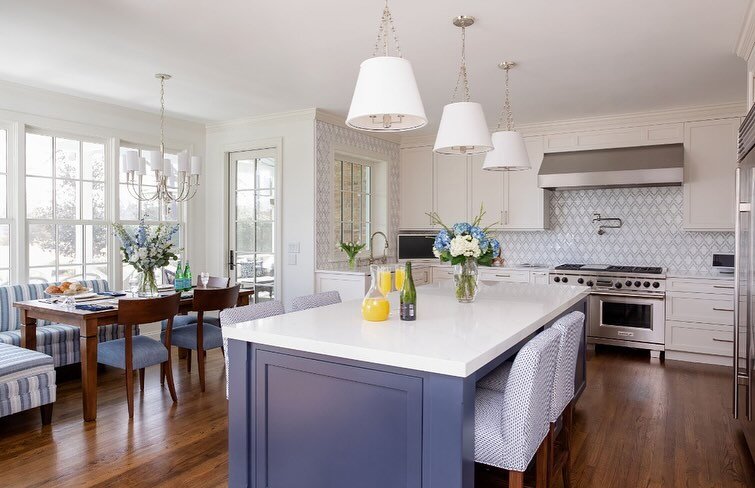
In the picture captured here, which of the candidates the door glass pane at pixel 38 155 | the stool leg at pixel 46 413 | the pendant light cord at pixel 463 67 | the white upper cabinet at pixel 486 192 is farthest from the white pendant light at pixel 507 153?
the door glass pane at pixel 38 155

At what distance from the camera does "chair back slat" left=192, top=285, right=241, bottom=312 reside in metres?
3.96

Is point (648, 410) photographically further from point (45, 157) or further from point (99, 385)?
point (45, 157)

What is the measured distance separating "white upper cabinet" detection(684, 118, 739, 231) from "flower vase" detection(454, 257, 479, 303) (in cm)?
343

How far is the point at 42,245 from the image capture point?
475 centimetres

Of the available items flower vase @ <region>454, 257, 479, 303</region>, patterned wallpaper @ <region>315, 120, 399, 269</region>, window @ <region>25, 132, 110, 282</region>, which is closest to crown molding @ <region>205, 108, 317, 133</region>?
patterned wallpaper @ <region>315, 120, 399, 269</region>

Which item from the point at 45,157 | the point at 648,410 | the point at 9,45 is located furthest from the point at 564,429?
the point at 45,157

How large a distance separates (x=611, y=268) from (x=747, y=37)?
2756 millimetres

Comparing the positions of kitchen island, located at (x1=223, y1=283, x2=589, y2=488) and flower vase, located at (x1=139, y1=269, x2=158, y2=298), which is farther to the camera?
flower vase, located at (x1=139, y1=269, x2=158, y2=298)

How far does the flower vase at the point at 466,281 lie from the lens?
9.54 feet

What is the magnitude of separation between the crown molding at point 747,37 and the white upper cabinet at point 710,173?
5.88 feet

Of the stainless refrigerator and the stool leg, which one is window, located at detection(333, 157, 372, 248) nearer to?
the stool leg

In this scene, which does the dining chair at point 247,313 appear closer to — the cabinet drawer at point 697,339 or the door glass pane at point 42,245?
the door glass pane at point 42,245

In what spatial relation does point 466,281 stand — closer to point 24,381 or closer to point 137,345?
point 137,345

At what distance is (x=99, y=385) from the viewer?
419 centimetres
